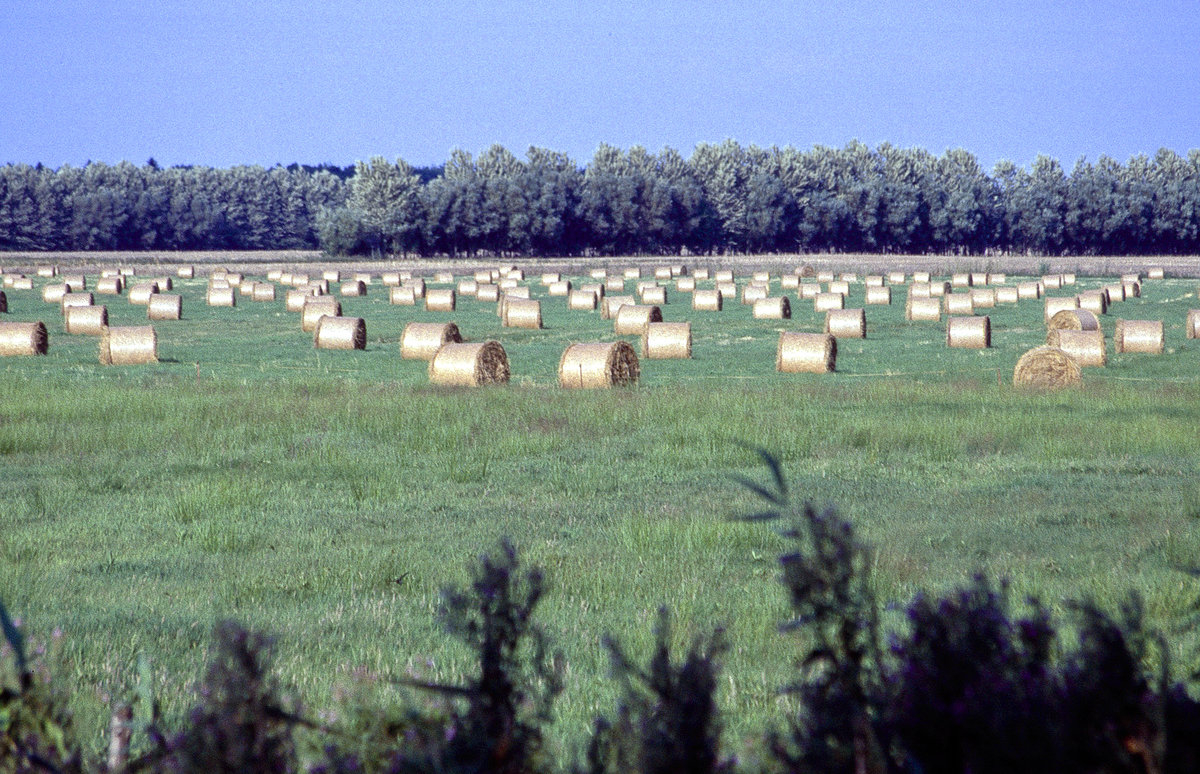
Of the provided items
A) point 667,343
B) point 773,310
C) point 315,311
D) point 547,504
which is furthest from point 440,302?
point 547,504

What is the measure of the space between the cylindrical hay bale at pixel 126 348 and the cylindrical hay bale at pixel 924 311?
83.3ft

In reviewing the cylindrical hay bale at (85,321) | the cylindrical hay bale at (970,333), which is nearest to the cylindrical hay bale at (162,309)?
the cylindrical hay bale at (85,321)

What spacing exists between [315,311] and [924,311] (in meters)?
20.3

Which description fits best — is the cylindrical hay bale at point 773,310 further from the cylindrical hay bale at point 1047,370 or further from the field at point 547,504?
the cylindrical hay bale at point 1047,370

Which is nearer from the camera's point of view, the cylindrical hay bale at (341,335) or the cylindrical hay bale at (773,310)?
the cylindrical hay bale at (341,335)

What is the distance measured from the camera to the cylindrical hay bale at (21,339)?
29.1 meters

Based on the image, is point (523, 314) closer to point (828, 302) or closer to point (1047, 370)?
point (828, 302)

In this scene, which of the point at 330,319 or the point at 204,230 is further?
the point at 204,230

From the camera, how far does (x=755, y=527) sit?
10.7 metres

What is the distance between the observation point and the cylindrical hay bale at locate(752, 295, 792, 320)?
4353 cm

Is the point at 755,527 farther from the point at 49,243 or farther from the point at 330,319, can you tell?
the point at 49,243

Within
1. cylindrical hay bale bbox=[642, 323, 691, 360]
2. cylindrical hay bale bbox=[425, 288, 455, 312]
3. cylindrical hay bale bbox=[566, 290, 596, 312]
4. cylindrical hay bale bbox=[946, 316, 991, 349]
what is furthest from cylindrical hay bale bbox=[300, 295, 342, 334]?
cylindrical hay bale bbox=[946, 316, 991, 349]

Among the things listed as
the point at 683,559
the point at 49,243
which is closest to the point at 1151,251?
the point at 49,243

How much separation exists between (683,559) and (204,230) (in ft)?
512
